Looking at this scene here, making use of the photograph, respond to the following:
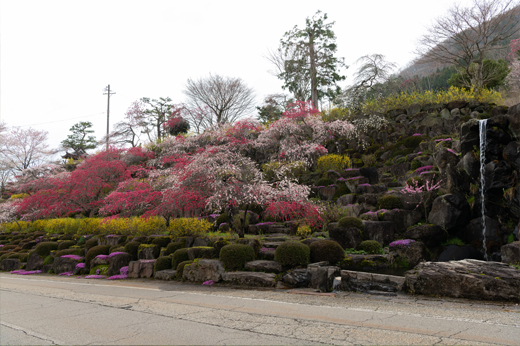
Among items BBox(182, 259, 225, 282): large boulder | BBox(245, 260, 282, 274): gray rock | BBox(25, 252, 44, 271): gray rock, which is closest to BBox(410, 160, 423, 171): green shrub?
BBox(245, 260, 282, 274): gray rock

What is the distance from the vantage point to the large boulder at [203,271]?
9273 mm

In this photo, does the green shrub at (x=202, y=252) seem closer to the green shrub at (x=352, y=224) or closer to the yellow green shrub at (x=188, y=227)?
the yellow green shrub at (x=188, y=227)

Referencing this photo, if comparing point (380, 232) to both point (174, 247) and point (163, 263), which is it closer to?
point (174, 247)

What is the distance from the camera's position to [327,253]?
8.80 meters

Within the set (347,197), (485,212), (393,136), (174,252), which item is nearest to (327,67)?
(393,136)

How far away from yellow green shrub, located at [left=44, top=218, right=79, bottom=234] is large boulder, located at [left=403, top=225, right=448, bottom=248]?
16.8m

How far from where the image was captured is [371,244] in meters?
9.81

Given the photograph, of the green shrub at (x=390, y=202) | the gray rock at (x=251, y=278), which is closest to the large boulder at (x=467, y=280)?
the gray rock at (x=251, y=278)

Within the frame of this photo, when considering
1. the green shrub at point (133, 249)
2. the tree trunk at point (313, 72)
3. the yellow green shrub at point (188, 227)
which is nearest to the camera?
the yellow green shrub at point (188, 227)

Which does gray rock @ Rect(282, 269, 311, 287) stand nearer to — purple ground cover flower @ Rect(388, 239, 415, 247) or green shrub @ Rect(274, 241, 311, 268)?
green shrub @ Rect(274, 241, 311, 268)

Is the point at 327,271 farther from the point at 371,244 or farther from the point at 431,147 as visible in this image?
the point at 431,147

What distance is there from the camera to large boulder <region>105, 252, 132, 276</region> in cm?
1202

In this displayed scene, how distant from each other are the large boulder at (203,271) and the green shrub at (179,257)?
29.2 inches

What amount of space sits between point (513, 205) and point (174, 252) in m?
10.8
